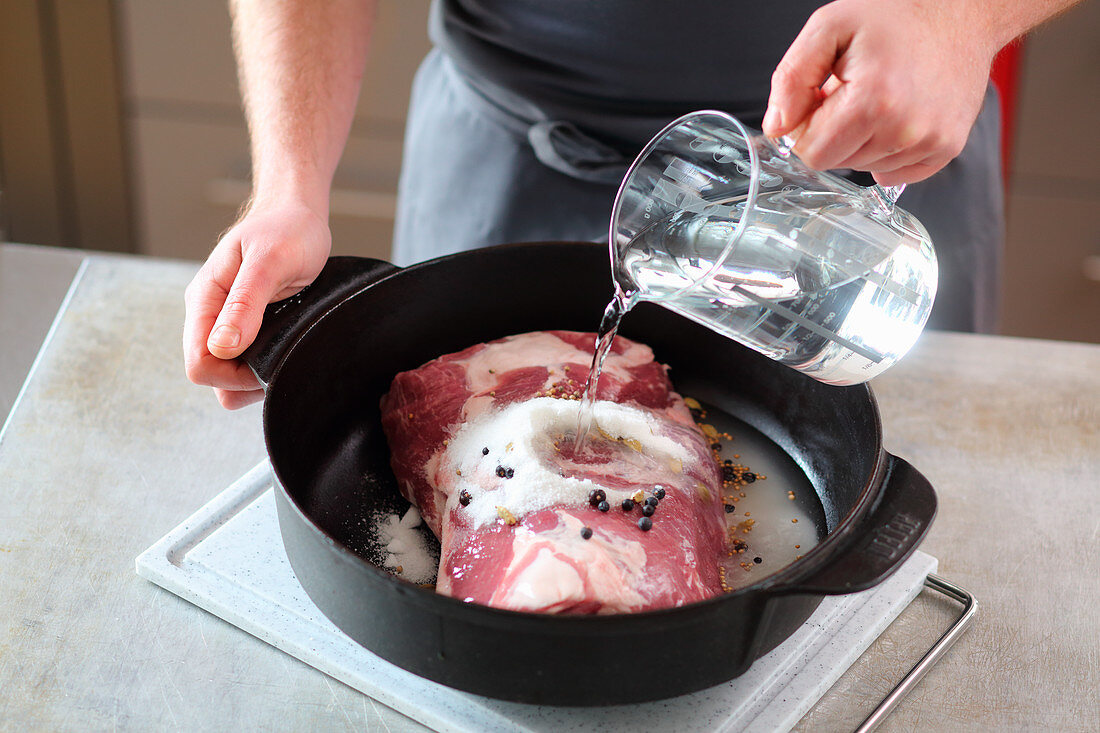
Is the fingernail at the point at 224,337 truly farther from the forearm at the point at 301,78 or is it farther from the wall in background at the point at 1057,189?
the wall in background at the point at 1057,189

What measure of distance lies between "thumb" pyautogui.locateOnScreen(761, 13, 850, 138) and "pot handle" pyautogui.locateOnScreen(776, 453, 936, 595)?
358 mm

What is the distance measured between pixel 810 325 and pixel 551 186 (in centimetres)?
80

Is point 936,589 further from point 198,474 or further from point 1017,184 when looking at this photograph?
point 1017,184

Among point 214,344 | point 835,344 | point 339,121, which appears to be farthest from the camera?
point 339,121

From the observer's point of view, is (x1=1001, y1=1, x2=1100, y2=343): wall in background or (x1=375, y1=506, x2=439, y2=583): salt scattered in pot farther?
(x1=1001, y1=1, x2=1100, y2=343): wall in background

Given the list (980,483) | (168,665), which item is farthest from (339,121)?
(980,483)

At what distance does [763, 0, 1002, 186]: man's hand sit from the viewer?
0.91 meters

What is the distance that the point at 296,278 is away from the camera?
127 cm

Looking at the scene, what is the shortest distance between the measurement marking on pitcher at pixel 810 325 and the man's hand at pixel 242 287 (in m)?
0.58

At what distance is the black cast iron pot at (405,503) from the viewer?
828mm

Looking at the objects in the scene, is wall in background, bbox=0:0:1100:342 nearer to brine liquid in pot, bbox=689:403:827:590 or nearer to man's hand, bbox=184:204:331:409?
man's hand, bbox=184:204:331:409

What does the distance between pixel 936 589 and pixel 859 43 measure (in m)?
0.63

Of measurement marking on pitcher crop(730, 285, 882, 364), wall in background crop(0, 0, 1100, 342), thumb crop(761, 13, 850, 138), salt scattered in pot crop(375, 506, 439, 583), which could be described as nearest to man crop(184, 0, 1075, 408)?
thumb crop(761, 13, 850, 138)

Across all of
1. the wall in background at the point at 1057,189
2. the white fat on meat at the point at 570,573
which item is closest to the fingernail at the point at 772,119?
the white fat on meat at the point at 570,573
